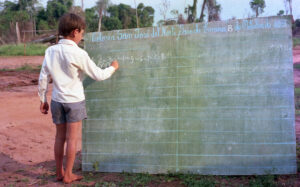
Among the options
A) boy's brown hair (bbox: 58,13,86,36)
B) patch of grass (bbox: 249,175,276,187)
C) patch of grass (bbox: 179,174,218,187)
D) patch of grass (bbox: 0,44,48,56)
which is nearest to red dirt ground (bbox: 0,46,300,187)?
patch of grass (bbox: 179,174,218,187)

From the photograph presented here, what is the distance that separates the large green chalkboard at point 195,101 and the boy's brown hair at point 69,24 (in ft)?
1.51

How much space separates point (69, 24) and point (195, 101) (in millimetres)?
1518

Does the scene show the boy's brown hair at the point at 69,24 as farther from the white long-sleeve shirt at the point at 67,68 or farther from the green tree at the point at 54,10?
the green tree at the point at 54,10

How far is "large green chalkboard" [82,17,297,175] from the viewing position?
10.6 feet

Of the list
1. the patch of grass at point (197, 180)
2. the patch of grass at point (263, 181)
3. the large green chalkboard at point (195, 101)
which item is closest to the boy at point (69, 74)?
the large green chalkboard at point (195, 101)

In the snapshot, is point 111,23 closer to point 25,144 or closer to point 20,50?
point 20,50

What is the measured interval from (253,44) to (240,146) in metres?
1.04

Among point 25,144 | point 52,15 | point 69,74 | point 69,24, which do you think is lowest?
point 25,144

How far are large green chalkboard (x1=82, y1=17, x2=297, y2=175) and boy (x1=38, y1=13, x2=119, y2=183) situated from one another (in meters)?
0.43

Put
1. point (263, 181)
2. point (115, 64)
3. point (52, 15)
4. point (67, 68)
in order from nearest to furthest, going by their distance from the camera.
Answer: point (263, 181), point (67, 68), point (115, 64), point (52, 15)

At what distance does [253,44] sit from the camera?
3.26m

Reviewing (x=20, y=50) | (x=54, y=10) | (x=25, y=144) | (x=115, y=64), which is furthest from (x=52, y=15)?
(x=115, y=64)

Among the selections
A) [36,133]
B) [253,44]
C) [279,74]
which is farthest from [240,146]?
[36,133]

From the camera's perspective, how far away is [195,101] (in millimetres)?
3430
